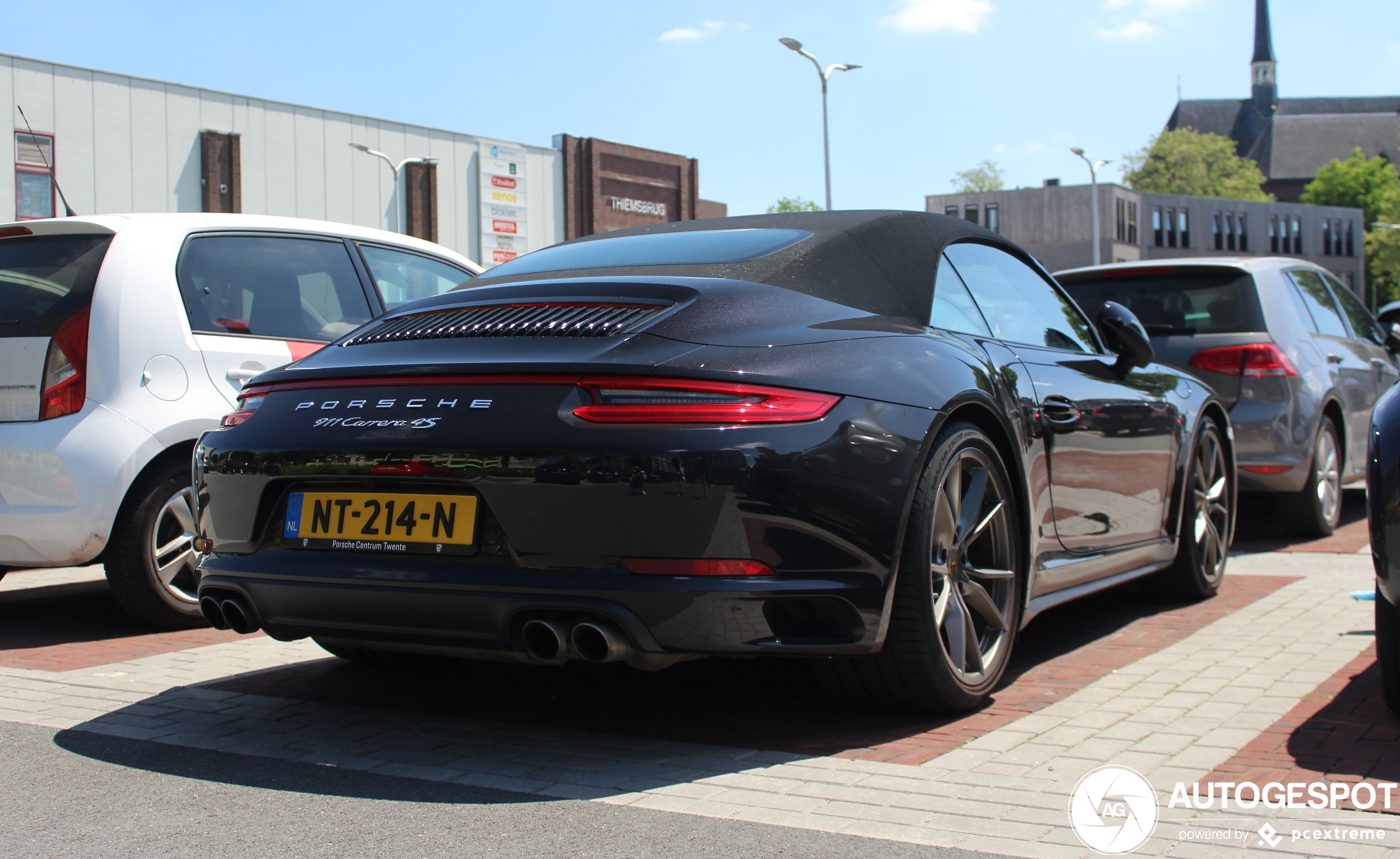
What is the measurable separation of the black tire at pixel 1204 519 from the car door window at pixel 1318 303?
8.77 ft

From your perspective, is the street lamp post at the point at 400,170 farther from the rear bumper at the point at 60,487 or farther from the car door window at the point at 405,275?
the rear bumper at the point at 60,487

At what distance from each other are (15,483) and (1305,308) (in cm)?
708

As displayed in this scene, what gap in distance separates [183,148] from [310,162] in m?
4.22

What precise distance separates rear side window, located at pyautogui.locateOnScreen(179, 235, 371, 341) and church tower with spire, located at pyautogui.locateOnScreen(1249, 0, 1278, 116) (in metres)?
141

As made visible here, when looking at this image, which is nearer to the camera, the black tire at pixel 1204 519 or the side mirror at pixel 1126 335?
the side mirror at pixel 1126 335

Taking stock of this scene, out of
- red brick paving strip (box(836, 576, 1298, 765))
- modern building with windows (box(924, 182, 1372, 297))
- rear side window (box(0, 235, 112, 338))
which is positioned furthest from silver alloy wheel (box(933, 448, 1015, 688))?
modern building with windows (box(924, 182, 1372, 297))

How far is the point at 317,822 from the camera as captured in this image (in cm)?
286

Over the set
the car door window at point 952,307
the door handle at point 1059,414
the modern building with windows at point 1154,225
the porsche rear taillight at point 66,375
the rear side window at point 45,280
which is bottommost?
the door handle at point 1059,414

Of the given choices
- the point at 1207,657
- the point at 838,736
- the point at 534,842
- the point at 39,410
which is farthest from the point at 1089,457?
the point at 39,410

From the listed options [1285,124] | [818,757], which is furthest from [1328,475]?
[1285,124]

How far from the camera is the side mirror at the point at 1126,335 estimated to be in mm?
5105

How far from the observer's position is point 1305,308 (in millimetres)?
8234

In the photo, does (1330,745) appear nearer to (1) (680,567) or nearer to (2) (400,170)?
(1) (680,567)

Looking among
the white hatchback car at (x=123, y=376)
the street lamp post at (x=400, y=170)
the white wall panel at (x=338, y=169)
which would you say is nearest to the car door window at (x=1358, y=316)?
the white hatchback car at (x=123, y=376)
